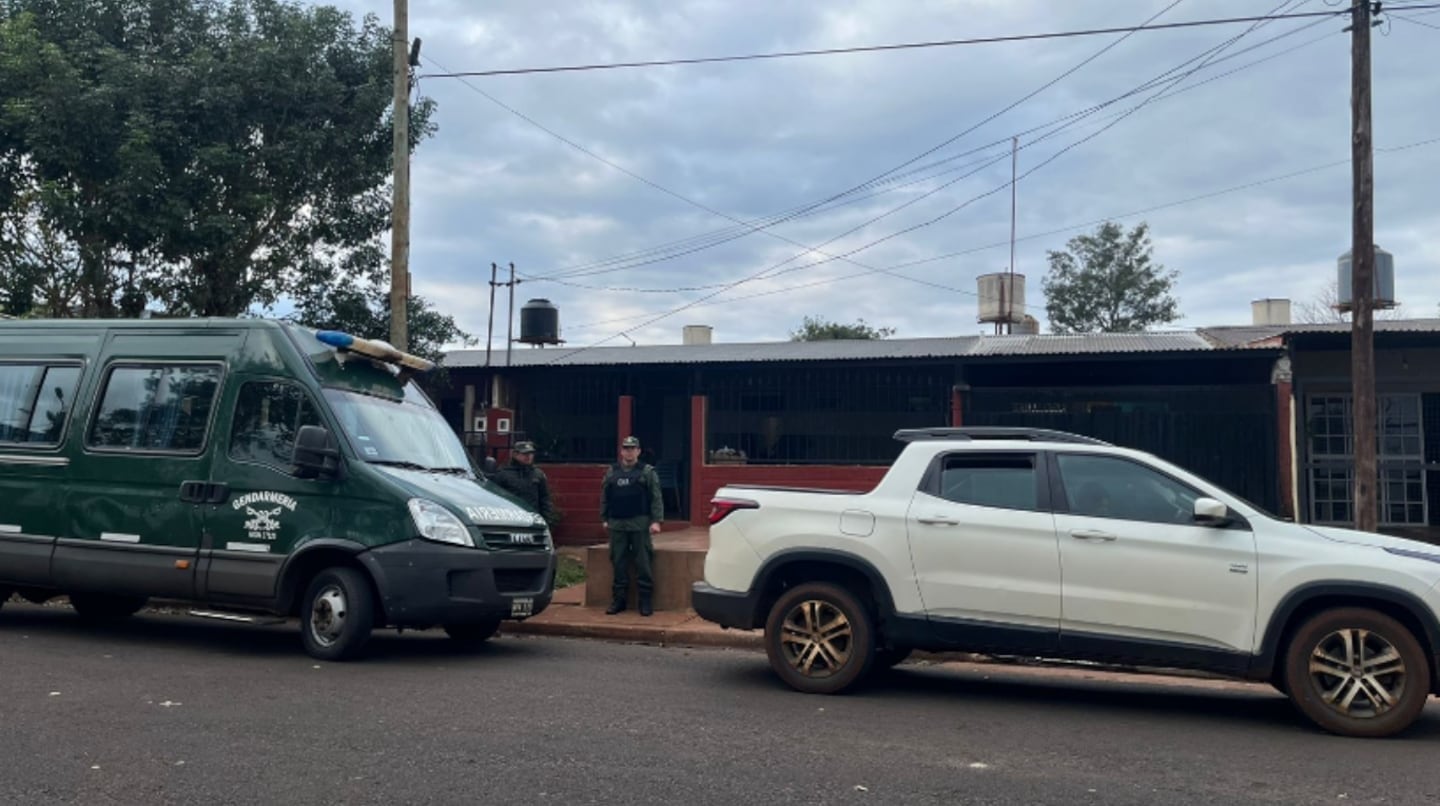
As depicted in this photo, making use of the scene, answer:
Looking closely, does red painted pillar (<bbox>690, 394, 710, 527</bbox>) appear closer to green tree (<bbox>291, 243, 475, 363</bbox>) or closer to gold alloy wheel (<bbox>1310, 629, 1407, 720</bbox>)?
green tree (<bbox>291, 243, 475, 363</bbox>)

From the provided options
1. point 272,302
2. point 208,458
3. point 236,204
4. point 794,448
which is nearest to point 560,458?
point 794,448

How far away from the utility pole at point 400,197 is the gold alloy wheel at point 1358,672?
9547 millimetres

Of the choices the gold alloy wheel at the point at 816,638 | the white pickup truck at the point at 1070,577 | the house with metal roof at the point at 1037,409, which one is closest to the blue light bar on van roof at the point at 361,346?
the white pickup truck at the point at 1070,577

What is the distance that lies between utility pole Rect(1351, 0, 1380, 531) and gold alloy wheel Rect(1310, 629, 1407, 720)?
20.5ft

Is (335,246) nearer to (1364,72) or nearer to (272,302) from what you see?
(272,302)

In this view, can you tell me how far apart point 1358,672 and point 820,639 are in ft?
10.2

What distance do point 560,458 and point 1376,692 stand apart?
14.1 m

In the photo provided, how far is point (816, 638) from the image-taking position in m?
7.52

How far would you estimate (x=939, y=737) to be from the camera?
6.23 metres

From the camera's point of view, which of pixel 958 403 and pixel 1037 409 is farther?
pixel 958 403

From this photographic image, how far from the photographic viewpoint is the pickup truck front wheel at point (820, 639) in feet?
24.3

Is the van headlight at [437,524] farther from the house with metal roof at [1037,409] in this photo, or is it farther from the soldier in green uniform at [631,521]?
the house with metal roof at [1037,409]

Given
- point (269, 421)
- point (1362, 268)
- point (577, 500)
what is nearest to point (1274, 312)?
point (1362, 268)

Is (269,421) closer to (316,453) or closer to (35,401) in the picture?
(316,453)
